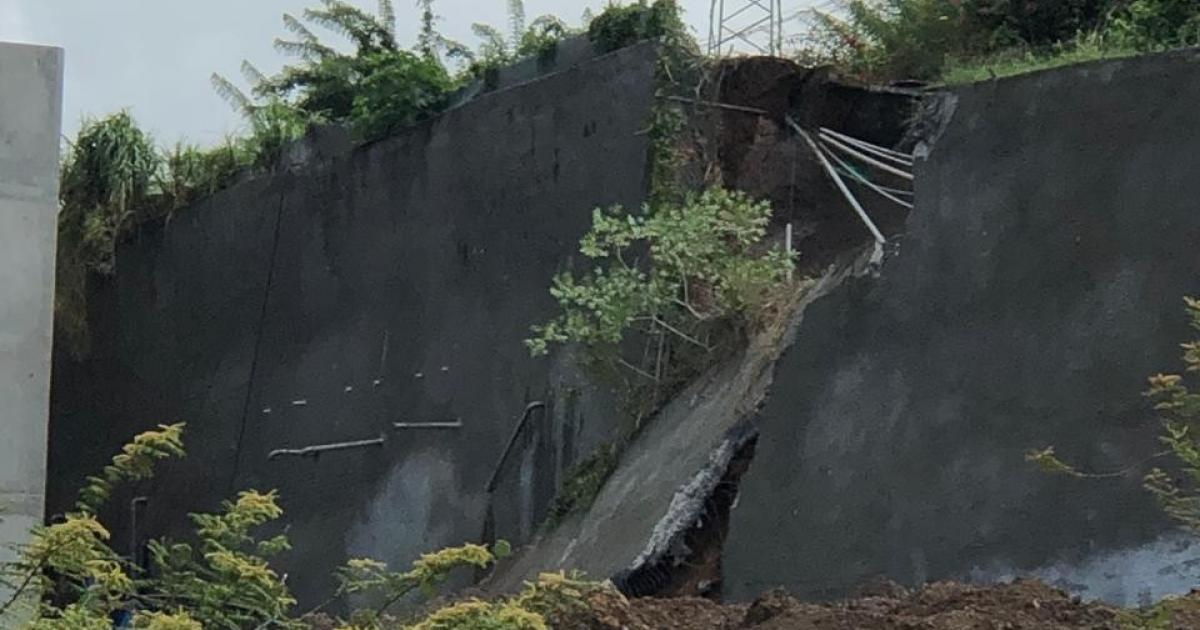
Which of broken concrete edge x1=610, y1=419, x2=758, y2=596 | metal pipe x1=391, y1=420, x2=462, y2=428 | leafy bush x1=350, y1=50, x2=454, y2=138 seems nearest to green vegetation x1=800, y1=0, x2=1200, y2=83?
broken concrete edge x1=610, y1=419, x2=758, y2=596

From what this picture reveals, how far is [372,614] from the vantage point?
5.33m

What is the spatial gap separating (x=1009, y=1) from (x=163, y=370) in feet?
25.9

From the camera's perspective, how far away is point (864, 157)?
10.6 meters

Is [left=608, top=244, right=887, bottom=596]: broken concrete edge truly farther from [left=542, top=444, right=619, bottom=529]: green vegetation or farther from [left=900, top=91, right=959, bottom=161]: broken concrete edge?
[left=542, top=444, right=619, bottom=529]: green vegetation

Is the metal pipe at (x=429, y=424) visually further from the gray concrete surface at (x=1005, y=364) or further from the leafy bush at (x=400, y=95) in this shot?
the gray concrete surface at (x=1005, y=364)

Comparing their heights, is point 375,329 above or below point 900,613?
below

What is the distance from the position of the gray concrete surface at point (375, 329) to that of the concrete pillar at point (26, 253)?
2.29 meters

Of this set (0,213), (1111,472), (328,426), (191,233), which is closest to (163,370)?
(191,233)

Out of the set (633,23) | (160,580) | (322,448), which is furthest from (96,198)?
(160,580)

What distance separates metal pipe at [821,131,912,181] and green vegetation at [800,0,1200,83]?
1.67 feet

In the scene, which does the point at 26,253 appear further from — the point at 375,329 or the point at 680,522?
the point at 680,522

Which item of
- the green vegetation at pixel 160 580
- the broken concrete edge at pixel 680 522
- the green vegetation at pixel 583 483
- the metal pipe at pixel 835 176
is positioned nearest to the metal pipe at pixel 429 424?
the green vegetation at pixel 583 483

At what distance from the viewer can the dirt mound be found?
571 cm

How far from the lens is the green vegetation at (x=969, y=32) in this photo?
9.07m
